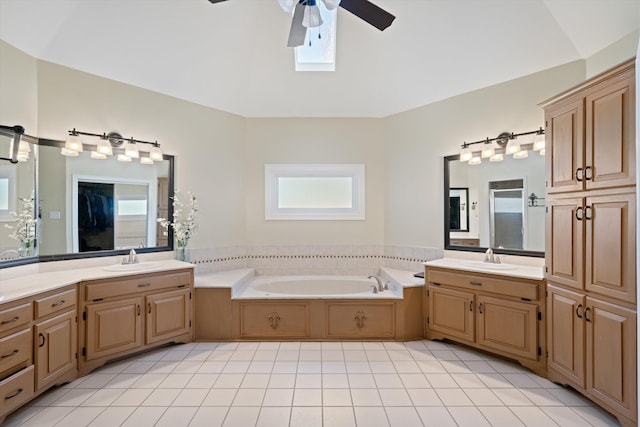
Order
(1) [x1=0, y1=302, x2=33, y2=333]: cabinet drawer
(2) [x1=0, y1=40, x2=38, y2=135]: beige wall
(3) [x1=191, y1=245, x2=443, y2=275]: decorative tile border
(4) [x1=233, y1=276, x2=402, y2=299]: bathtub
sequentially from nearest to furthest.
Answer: (1) [x1=0, y1=302, x2=33, y2=333]: cabinet drawer < (2) [x1=0, y1=40, x2=38, y2=135]: beige wall < (4) [x1=233, y1=276, x2=402, y2=299]: bathtub < (3) [x1=191, y1=245, x2=443, y2=275]: decorative tile border

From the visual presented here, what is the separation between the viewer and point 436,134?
397 cm

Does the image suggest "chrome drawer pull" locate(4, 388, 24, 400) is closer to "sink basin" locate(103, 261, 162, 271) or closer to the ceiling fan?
"sink basin" locate(103, 261, 162, 271)

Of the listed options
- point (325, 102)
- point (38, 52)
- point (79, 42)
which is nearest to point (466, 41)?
point (325, 102)

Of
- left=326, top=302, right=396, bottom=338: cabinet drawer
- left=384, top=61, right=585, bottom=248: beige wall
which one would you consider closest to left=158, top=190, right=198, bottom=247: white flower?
left=326, top=302, right=396, bottom=338: cabinet drawer

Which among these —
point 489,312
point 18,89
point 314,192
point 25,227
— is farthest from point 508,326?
point 18,89

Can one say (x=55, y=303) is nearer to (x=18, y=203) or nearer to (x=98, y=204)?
(x=18, y=203)

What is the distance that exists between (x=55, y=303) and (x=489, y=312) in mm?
3652

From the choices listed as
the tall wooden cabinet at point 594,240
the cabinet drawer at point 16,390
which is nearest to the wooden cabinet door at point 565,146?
the tall wooden cabinet at point 594,240

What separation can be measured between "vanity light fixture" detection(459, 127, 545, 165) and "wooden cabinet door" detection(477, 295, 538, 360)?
5.11 ft

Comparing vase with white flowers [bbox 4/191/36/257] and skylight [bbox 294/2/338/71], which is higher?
skylight [bbox 294/2/338/71]

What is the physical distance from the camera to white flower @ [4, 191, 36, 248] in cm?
272

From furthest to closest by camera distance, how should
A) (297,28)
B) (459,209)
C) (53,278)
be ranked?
(459,209) < (53,278) < (297,28)

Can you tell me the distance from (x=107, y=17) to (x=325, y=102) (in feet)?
8.07

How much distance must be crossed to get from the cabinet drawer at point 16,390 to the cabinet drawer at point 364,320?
2.44m
